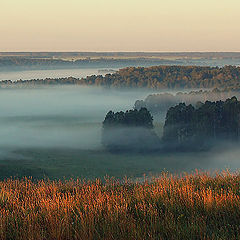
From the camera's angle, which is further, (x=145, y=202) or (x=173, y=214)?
(x=145, y=202)

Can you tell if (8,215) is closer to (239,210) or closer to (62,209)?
(62,209)

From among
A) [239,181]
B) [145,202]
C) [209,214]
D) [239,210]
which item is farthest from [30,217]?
[239,181]

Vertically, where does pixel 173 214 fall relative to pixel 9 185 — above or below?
above

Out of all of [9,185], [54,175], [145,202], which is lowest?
[54,175]

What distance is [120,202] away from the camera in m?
14.5

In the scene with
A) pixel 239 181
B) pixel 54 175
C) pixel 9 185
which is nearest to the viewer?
pixel 239 181

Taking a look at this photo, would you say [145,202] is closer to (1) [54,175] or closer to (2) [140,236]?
(2) [140,236]

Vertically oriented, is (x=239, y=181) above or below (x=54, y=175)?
above

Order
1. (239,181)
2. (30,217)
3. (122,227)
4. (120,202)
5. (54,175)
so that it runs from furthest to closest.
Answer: (54,175)
(239,181)
(120,202)
(30,217)
(122,227)

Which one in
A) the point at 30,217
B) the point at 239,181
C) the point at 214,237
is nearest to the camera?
the point at 214,237

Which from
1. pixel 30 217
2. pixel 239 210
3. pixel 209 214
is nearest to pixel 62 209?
pixel 30 217

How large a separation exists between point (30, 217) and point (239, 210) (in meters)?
6.47

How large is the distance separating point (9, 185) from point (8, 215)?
21.1 ft

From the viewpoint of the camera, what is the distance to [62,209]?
13578mm
